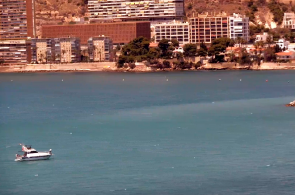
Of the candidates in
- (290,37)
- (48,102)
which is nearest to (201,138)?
(48,102)

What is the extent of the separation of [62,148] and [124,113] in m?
15.0

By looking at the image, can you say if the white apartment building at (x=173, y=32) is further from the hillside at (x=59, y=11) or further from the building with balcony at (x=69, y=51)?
the hillside at (x=59, y=11)

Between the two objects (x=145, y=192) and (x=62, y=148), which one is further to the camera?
(x=62, y=148)

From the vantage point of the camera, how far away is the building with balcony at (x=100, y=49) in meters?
116

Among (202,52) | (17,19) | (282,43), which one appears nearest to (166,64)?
(202,52)

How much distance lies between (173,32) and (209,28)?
6.87m

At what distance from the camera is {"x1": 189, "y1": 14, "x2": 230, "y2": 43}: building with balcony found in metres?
117

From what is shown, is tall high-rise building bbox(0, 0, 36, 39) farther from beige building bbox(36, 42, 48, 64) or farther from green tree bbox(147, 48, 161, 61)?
green tree bbox(147, 48, 161, 61)

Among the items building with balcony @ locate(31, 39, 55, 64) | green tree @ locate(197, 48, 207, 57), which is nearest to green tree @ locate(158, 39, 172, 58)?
green tree @ locate(197, 48, 207, 57)

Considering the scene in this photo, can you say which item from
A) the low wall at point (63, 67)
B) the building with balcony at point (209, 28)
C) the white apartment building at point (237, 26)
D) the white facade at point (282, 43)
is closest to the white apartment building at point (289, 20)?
the white apartment building at point (237, 26)

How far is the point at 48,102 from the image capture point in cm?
6178

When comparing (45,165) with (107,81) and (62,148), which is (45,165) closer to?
(62,148)

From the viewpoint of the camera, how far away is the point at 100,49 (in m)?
117

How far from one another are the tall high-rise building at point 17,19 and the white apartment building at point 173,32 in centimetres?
2022
